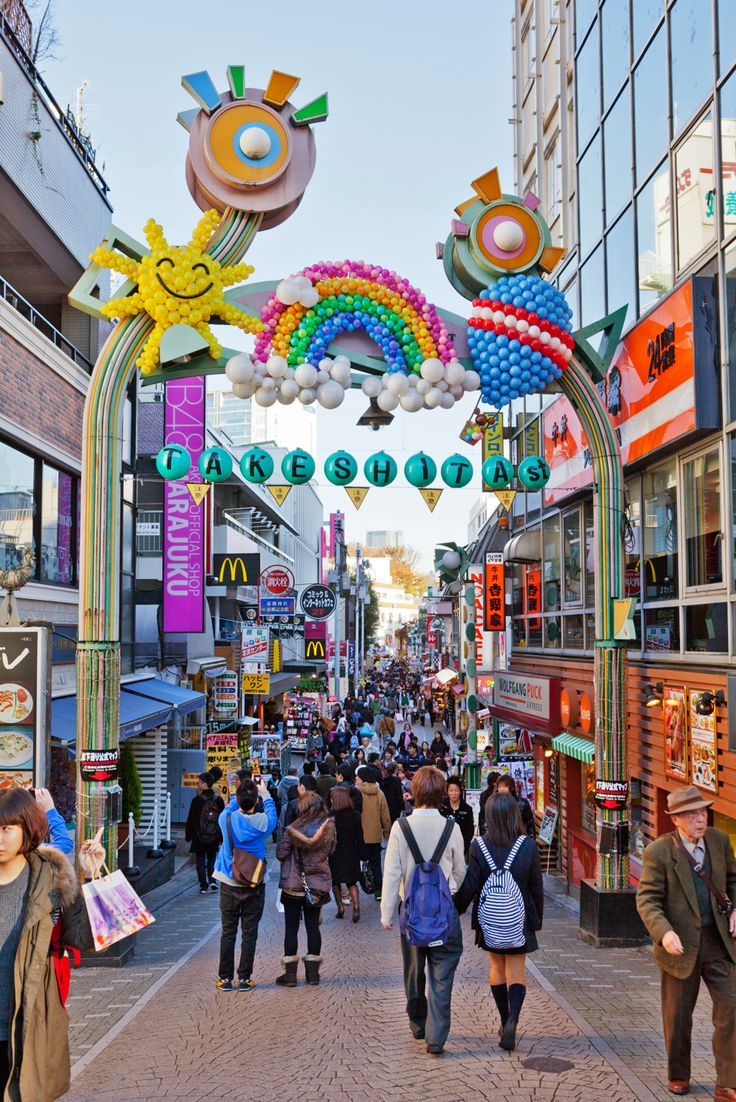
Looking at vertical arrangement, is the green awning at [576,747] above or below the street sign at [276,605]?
below

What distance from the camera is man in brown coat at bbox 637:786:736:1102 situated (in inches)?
219

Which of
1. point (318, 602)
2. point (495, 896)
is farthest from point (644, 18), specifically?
point (318, 602)

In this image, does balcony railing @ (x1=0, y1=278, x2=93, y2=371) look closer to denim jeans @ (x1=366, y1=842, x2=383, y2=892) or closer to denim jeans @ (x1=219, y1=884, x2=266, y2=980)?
denim jeans @ (x1=366, y1=842, x2=383, y2=892)

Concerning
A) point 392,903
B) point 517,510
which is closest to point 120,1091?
point 392,903

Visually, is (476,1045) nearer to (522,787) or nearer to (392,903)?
(392,903)

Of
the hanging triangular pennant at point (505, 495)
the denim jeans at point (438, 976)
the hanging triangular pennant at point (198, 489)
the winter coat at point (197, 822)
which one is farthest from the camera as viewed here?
the winter coat at point (197, 822)

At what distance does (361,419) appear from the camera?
41.4 ft

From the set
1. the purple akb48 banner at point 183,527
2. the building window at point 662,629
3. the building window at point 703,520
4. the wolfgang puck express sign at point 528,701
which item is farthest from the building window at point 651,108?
the purple akb48 banner at point 183,527

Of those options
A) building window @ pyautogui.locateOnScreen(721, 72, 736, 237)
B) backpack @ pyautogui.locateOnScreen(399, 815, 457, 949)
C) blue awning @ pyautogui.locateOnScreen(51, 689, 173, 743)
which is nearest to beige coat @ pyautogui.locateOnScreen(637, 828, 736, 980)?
backpack @ pyautogui.locateOnScreen(399, 815, 457, 949)

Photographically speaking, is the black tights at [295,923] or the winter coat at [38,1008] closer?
the winter coat at [38,1008]

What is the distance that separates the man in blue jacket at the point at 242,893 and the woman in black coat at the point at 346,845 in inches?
146

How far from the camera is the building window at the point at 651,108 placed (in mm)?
12484

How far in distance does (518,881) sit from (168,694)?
13.3 metres

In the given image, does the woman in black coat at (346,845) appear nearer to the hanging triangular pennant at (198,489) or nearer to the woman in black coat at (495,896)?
the hanging triangular pennant at (198,489)
